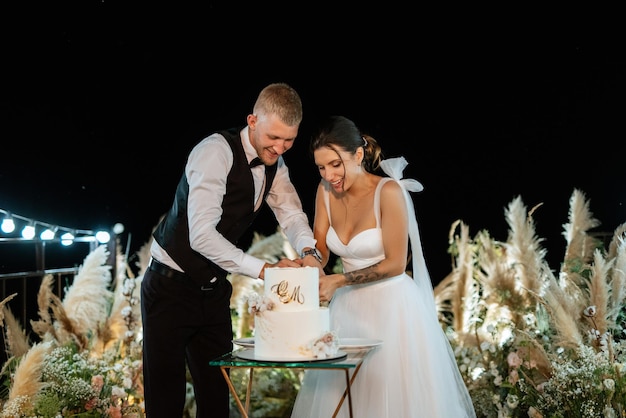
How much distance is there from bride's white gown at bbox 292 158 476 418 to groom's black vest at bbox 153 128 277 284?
46cm

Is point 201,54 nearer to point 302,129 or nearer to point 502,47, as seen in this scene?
point 302,129

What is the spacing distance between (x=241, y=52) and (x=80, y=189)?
58.7 inches

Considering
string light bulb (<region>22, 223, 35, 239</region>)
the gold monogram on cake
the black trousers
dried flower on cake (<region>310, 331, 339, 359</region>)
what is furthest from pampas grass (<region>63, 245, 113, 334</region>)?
dried flower on cake (<region>310, 331, 339, 359</region>)

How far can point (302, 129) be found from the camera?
5.50m

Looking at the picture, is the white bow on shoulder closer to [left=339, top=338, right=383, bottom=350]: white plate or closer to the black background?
[left=339, top=338, right=383, bottom=350]: white plate

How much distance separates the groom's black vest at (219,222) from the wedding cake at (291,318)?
0.54 metres

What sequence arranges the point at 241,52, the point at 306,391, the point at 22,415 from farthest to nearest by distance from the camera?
the point at 241,52 → the point at 22,415 → the point at 306,391

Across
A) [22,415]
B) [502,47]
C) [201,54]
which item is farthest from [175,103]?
[22,415]

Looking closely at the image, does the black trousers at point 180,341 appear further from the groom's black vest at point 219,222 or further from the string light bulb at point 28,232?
the string light bulb at point 28,232

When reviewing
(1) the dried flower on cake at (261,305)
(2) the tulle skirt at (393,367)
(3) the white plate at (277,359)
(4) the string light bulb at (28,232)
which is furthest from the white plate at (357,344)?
(4) the string light bulb at (28,232)

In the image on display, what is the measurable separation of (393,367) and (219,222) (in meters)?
0.88

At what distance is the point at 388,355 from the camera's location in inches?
119

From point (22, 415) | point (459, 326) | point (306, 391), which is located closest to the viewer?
point (306, 391)

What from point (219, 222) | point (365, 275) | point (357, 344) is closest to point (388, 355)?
point (365, 275)
